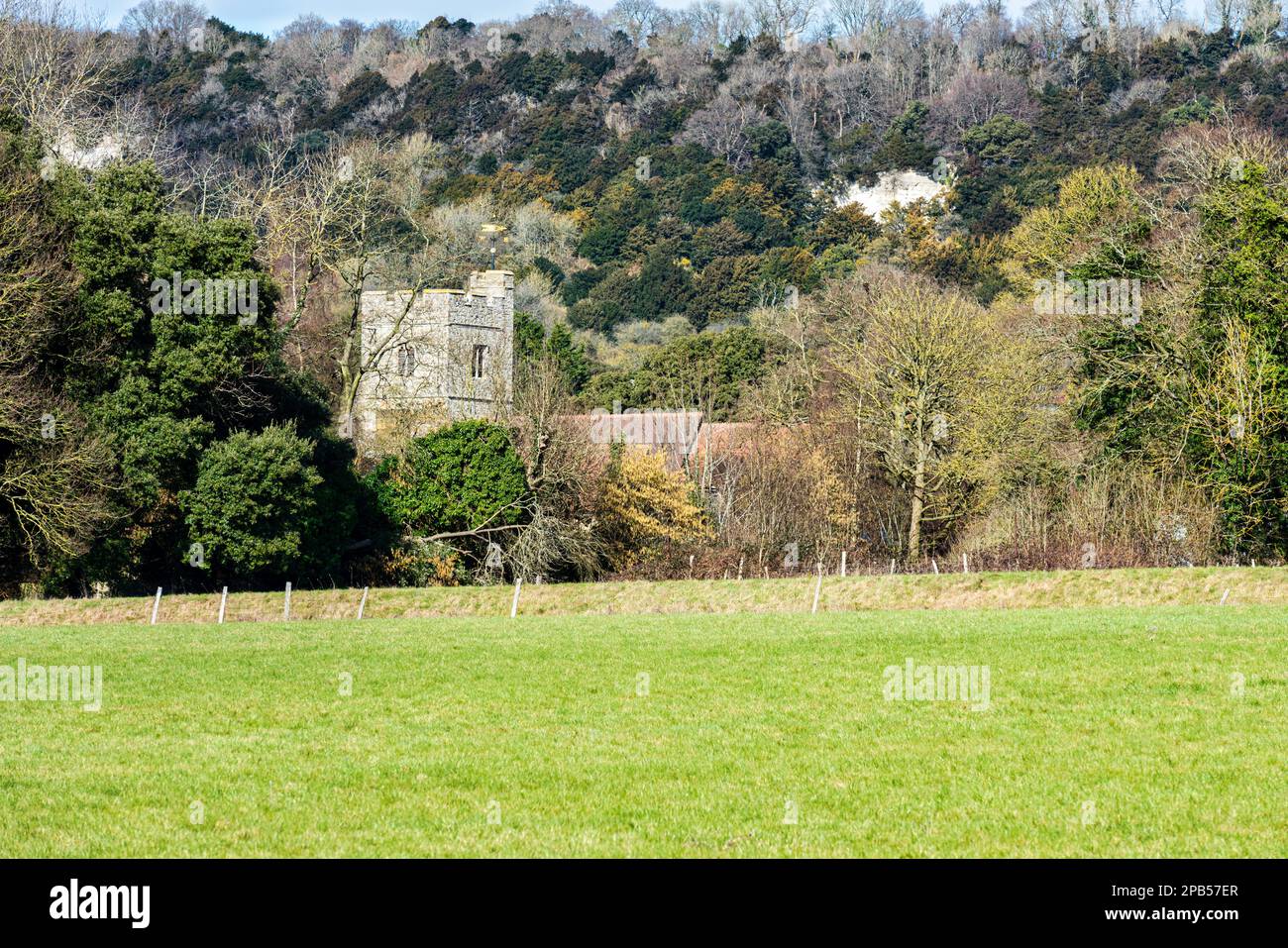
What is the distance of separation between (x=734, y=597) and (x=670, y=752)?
83.3ft

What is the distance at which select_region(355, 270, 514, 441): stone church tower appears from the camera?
58.0m

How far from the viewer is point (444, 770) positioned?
46.2ft

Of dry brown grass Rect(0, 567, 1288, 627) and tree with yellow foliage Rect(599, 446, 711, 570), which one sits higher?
tree with yellow foliage Rect(599, 446, 711, 570)

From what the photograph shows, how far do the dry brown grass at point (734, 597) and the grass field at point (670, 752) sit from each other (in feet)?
37.7

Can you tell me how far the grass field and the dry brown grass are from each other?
11.5 metres

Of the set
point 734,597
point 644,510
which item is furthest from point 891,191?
point 734,597

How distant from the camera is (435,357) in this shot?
63.5m

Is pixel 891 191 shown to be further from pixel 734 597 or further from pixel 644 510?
pixel 734 597

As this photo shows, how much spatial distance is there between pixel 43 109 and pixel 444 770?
46.9 metres

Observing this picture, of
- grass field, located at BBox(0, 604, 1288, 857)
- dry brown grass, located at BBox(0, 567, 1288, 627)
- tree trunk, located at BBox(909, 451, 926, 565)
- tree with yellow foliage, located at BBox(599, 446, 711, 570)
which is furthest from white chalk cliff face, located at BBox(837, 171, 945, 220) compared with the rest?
grass field, located at BBox(0, 604, 1288, 857)

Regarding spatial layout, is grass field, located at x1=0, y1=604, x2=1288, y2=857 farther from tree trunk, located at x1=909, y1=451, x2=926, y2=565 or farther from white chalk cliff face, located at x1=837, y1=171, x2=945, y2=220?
white chalk cliff face, located at x1=837, y1=171, x2=945, y2=220

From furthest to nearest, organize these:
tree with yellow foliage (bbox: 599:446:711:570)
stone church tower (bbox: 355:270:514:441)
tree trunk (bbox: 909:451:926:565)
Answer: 1. stone church tower (bbox: 355:270:514:441)
2. tree with yellow foliage (bbox: 599:446:711:570)
3. tree trunk (bbox: 909:451:926:565)

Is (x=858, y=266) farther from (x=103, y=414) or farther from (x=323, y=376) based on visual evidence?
(x=103, y=414)
